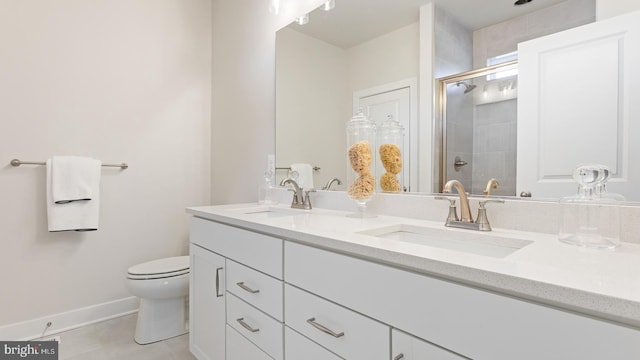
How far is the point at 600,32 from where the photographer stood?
0.90 metres

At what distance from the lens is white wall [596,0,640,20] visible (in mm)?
859

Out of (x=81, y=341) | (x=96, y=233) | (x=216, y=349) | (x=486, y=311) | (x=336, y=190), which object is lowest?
Answer: (x=81, y=341)

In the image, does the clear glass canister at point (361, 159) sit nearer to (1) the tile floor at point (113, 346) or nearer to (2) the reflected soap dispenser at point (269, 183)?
(2) the reflected soap dispenser at point (269, 183)

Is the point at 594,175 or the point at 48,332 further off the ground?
the point at 594,175

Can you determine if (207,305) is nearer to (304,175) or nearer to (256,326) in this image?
(256,326)

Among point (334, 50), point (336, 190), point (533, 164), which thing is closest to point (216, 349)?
point (336, 190)

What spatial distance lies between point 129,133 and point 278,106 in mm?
1193

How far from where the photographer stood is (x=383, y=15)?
4.83ft

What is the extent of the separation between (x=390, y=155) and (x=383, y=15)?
68 centimetres

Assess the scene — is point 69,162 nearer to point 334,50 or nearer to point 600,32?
point 334,50

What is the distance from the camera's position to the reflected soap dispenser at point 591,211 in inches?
32.5

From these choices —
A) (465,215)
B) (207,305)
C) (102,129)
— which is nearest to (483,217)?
(465,215)

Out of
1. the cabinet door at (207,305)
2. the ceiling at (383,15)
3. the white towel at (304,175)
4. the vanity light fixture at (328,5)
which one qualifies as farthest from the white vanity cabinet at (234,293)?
the vanity light fixture at (328,5)

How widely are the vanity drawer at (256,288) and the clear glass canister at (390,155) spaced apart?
2.17 feet
